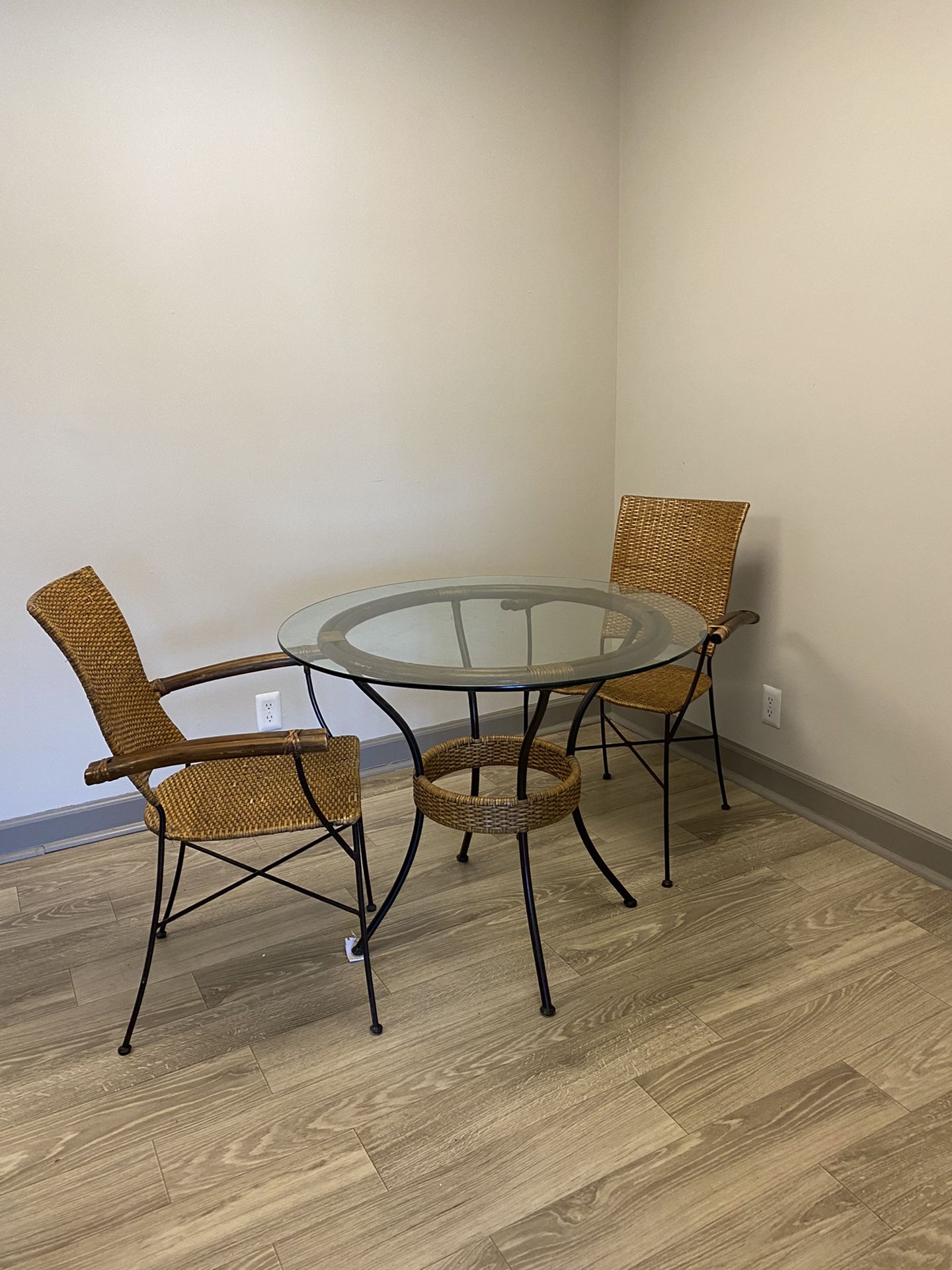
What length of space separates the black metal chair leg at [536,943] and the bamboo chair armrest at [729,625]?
66cm

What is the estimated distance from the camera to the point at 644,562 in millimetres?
2822

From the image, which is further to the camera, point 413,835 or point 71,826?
point 71,826

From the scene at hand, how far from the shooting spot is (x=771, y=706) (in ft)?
9.05

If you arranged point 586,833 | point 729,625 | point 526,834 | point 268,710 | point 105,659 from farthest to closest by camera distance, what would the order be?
point 268,710
point 729,625
point 586,833
point 526,834
point 105,659

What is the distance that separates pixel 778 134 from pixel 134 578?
2198mm

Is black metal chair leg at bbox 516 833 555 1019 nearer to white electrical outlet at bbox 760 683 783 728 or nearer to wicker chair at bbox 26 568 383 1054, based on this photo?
wicker chair at bbox 26 568 383 1054

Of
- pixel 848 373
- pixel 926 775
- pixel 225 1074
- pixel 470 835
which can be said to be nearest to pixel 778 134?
pixel 848 373

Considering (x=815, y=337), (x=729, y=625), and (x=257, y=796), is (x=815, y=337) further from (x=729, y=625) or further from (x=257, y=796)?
(x=257, y=796)

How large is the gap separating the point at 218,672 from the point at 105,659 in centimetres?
32

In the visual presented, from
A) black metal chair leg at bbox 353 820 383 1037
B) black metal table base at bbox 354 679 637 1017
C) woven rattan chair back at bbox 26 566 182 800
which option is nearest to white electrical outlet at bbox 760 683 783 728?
black metal table base at bbox 354 679 637 1017

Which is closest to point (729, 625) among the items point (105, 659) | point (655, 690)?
point (655, 690)


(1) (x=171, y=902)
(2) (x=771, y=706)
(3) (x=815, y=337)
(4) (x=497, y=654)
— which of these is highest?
(3) (x=815, y=337)

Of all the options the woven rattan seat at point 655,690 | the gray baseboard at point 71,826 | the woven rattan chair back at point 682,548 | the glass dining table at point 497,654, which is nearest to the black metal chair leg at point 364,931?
the glass dining table at point 497,654

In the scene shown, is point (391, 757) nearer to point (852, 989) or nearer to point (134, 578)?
point (134, 578)
